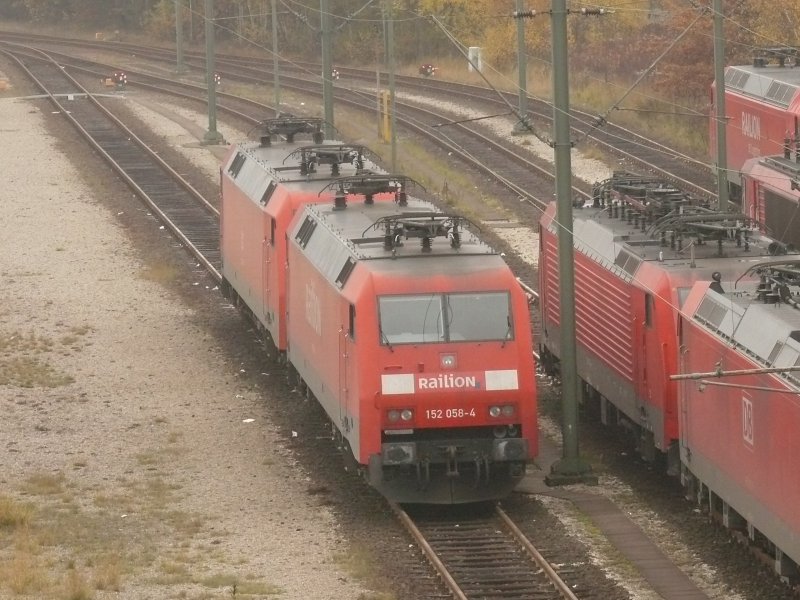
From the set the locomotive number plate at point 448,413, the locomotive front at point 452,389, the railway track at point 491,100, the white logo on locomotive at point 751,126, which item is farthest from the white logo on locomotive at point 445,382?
the white logo on locomotive at point 751,126

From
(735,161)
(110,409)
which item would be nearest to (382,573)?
(110,409)

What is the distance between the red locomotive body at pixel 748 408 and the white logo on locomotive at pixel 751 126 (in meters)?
19.0

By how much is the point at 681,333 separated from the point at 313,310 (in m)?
5.19

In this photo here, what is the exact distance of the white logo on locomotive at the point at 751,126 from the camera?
123ft

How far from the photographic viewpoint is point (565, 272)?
21797 mm

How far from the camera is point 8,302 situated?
107 feet

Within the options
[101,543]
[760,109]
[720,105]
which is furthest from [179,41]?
[101,543]

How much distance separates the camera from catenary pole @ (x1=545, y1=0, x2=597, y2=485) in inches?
839

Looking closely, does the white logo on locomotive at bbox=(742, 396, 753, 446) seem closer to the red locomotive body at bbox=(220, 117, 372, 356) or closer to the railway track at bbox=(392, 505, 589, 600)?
the railway track at bbox=(392, 505, 589, 600)

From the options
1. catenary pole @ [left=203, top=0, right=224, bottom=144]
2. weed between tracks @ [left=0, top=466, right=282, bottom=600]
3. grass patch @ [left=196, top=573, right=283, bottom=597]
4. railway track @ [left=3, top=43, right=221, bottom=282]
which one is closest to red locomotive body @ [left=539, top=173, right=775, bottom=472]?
grass patch @ [left=196, top=573, right=283, bottom=597]

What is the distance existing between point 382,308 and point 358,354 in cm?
56

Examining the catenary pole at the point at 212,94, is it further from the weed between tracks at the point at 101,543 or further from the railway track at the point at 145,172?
the weed between tracks at the point at 101,543

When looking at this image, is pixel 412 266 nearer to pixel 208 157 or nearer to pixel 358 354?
pixel 358 354

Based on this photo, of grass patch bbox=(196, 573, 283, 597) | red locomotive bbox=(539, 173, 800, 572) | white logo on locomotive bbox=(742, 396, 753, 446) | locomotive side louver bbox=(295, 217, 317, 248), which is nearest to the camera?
red locomotive bbox=(539, 173, 800, 572)
